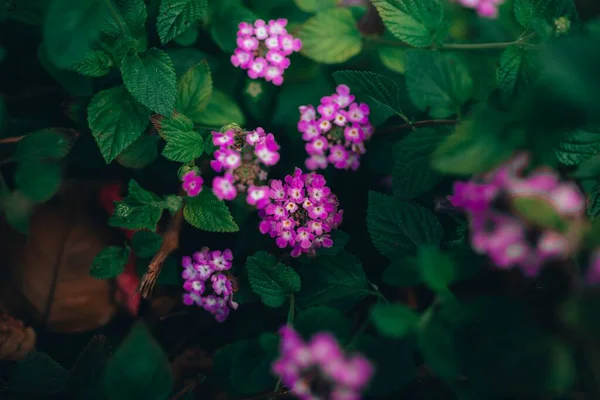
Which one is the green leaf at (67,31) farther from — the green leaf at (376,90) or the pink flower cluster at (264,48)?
the green leaf at (376,90)

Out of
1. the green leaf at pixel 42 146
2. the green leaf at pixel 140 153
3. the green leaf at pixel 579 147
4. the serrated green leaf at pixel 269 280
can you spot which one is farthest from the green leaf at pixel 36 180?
the green leaf at pixel 579 147

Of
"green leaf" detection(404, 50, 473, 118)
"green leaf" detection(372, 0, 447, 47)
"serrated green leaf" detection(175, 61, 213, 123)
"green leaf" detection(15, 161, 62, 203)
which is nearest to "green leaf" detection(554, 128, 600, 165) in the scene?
"green leaf" detection(404, 50, 473, 118)

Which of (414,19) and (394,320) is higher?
(414,19)

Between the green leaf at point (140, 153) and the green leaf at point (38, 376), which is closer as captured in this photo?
the green leaf at point (38, 376)

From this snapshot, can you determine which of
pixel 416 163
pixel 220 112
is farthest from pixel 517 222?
pixel 220 112

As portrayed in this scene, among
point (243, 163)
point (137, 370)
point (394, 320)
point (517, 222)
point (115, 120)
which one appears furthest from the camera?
point (115, 120)

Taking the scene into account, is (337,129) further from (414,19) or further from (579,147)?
(579,147)
